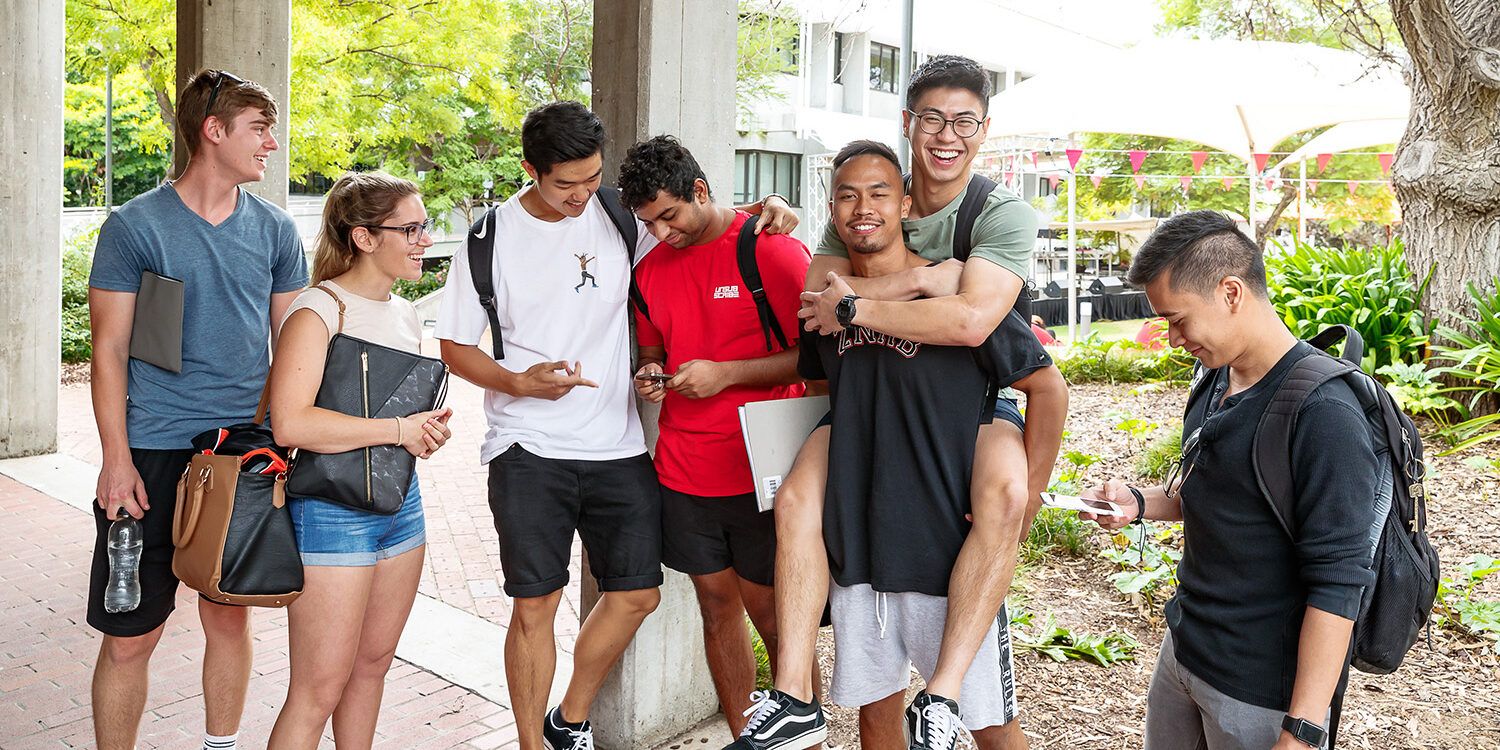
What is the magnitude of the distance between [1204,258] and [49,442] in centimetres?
979

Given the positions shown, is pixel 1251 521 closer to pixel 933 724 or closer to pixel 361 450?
pixel 933 724

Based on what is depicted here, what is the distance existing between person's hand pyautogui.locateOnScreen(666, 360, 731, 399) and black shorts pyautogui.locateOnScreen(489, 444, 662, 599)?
0.39 meters

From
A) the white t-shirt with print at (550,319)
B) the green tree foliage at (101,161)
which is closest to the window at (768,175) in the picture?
the green tree foliage at (101,161)

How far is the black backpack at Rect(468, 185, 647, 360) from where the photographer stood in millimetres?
3559

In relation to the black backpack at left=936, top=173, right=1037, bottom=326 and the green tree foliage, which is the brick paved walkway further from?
the green tree foliage

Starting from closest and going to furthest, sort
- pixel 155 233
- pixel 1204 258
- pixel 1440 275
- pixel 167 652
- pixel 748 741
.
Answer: pixel 1204 258, pixel 748 741, pixel 155 233, pixel 167 652, pixel 1440 275

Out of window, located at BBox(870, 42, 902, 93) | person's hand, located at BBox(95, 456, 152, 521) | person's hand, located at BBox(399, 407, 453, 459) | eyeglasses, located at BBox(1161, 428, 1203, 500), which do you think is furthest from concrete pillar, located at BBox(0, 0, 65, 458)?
window, located at BBox(870, 42, 902, 93)

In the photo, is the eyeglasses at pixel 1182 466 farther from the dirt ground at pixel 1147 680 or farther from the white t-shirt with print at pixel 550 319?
the dirt ground at pixel 1147 680

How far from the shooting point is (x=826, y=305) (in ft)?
9.92

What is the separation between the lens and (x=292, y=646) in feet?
10.3

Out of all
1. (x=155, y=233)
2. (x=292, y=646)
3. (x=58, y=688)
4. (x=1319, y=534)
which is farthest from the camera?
(x=58, y=688)

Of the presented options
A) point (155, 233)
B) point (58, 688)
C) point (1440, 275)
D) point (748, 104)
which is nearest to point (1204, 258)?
point (155, 233)

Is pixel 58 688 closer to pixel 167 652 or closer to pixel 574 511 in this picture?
pixel 167 652

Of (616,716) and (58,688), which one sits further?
(58,688)
